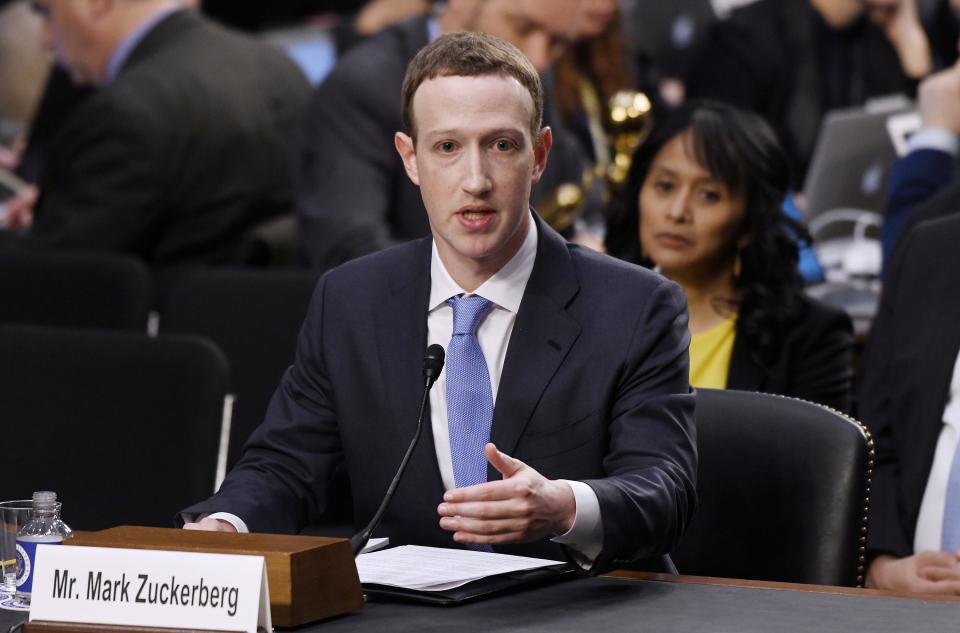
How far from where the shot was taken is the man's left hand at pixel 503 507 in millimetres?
1574

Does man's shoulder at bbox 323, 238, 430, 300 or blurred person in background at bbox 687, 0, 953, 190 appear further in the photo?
blurred person in background at bbox 687, 0, 953, 190

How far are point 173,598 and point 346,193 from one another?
9.00ft

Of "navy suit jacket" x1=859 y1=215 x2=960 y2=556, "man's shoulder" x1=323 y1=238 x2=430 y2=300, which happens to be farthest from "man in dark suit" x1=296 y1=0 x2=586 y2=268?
"man's shoulder" x1=323 y1=238 x2=430 y2=300

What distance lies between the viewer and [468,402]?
198 centimetres

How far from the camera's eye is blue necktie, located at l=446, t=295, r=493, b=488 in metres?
1.97

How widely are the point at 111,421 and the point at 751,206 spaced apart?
1210 mm

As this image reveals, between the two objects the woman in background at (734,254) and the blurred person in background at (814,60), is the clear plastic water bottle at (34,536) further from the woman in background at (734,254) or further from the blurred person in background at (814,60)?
the blurred person in background at (814,60)

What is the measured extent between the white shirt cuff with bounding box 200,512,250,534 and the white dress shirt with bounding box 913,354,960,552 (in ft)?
3.64

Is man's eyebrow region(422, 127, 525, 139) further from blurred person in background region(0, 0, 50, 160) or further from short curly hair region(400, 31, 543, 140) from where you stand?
blurred person in background region(0, 0, 50, 160)

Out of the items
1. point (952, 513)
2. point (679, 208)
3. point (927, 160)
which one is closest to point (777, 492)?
point (952, 513)

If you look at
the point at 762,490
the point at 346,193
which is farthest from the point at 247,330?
the point at 762,490

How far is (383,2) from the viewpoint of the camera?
7.09 meters

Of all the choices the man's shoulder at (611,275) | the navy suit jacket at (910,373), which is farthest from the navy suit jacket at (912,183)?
the man's shoulder at (611,275)

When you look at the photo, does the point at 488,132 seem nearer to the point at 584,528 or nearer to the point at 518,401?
the point at 518,401
